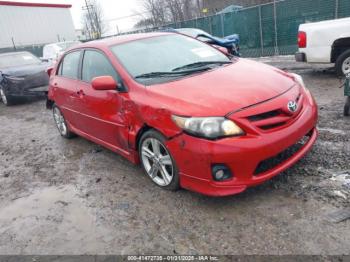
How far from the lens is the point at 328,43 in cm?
754

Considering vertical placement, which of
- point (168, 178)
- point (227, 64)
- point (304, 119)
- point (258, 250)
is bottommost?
point (258, 250)

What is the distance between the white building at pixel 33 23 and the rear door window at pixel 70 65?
97.6 feet

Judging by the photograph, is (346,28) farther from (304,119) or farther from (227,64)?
(304,119)

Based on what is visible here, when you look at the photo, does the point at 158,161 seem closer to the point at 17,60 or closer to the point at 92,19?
the point at 17,60

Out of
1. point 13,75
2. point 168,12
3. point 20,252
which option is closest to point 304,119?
point 20,252

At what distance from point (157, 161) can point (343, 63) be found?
5.61 meters

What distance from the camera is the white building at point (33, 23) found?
112ft

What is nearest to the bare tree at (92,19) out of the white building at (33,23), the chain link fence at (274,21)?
the white building at (33,23)

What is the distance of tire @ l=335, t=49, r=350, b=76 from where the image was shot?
24.5 feet

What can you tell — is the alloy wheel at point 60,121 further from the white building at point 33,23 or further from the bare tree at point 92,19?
the bare tree at point 92,19

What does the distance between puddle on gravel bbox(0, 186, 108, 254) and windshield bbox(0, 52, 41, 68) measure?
7.70 metres

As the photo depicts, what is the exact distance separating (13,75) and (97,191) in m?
7.16

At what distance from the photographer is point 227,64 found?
14.1 feet

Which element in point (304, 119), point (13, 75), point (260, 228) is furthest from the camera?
point (13, 75)
